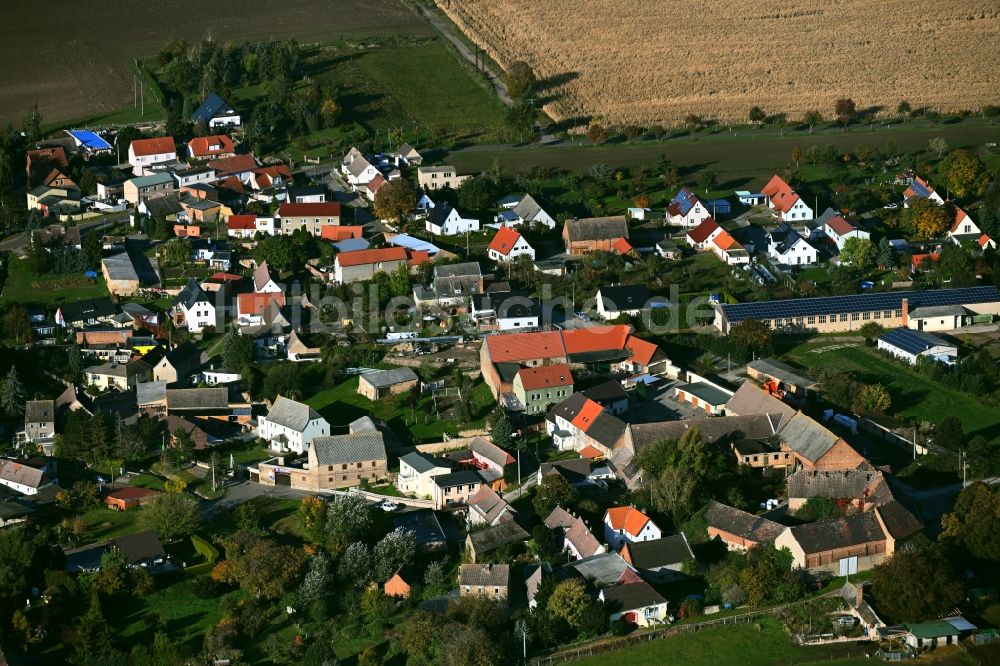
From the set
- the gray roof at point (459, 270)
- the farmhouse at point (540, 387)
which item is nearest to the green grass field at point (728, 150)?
the gray roof at point (459, 270)

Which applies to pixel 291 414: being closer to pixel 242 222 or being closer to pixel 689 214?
pixel 242 222

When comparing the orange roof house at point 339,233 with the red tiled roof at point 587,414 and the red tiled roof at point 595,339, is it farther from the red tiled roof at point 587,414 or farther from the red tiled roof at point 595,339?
the red tiled roof at point 587,414

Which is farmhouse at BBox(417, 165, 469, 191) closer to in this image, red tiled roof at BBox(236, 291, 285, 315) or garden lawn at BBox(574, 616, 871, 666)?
red tiled roof at BBox(236, 291, 285, 315)

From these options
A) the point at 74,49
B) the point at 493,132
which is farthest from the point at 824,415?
the point at 74,49

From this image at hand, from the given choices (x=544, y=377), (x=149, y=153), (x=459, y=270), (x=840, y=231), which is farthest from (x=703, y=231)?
(x=149, y=153)

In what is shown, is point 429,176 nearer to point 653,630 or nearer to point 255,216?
point 255,216

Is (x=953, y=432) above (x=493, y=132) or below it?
below
